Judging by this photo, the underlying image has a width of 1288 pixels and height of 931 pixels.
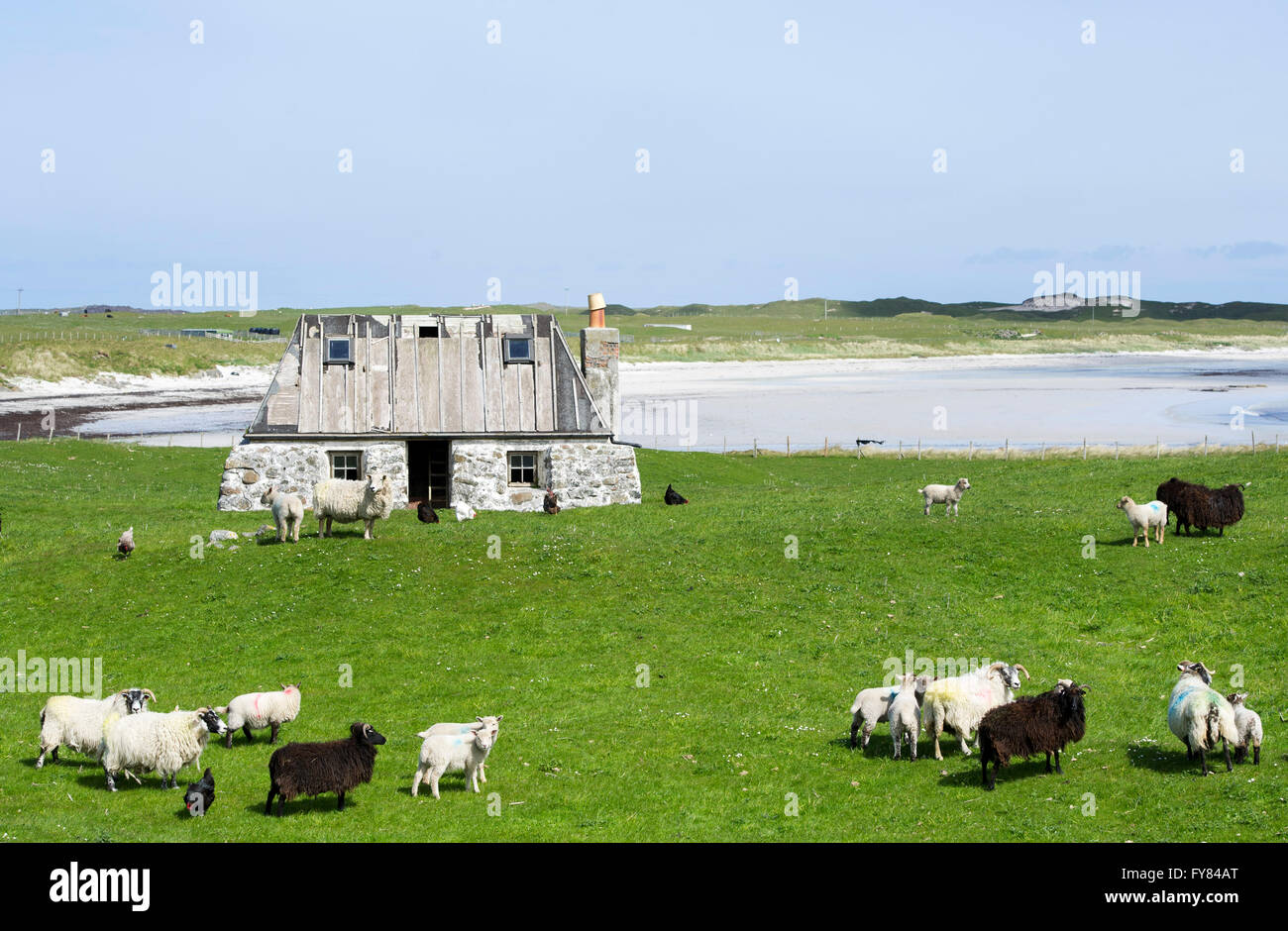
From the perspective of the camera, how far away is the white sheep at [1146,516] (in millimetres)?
30891

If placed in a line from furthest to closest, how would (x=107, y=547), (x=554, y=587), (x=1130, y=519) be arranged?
(x=107, y=547) → (x=1130, y=519) → (x=554, y=587)

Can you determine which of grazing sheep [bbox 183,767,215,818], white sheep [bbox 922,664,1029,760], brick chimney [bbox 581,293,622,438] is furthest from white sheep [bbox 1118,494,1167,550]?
grazing sheep [bbox 183,767,215,818]

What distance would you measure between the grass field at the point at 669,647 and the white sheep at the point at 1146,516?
0.47m

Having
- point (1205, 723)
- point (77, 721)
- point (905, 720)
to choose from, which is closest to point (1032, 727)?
point (905, 720)

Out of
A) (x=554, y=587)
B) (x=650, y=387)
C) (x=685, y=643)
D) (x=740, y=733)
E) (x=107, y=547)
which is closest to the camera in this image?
(x=740, y=733)

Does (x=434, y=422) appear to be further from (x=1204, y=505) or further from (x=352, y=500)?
(x=1204, y=505)

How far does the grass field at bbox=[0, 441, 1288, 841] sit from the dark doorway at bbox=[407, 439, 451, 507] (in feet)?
17.2

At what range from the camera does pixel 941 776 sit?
55.8 feet

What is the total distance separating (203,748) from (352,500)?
55.6ft

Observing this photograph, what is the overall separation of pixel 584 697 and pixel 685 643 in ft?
12.8

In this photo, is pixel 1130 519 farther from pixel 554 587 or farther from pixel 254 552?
pixel 254 552

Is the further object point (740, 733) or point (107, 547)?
point (107, 547)

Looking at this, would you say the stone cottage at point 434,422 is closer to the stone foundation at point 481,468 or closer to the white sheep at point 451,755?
the stone foundation at point 481,468
